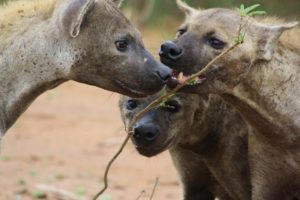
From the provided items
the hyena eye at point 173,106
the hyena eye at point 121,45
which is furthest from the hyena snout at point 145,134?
the hyena eye at point 121,45

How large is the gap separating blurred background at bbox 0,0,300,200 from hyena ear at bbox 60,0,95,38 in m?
1.14

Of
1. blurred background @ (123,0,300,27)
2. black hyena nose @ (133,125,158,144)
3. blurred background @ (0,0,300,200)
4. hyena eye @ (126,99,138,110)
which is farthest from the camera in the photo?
blurred background @ (123,0,300,27)

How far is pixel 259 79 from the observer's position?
7.50 meters

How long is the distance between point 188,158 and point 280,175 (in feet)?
3.31

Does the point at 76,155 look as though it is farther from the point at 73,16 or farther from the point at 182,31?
the point at 73,16

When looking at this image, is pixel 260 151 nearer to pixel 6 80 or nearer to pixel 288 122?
pixel 288 122

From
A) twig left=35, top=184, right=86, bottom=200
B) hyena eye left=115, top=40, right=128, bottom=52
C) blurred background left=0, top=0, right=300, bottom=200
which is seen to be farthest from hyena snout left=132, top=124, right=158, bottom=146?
twig left=35, top=184, right=86, bottom=200

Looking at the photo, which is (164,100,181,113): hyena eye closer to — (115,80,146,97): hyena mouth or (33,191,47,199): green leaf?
(115,80,146,97): hyena mouth

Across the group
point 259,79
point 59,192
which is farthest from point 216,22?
point 59,192

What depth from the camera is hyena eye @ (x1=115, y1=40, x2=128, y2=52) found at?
731 cm

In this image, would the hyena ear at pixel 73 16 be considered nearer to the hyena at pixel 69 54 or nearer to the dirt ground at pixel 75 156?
the hyena at pixel 69 54

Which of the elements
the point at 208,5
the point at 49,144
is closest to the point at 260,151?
the point at 49,144

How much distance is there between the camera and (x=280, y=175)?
769 centimetres

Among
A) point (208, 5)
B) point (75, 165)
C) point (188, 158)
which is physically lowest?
point (188, 158)
